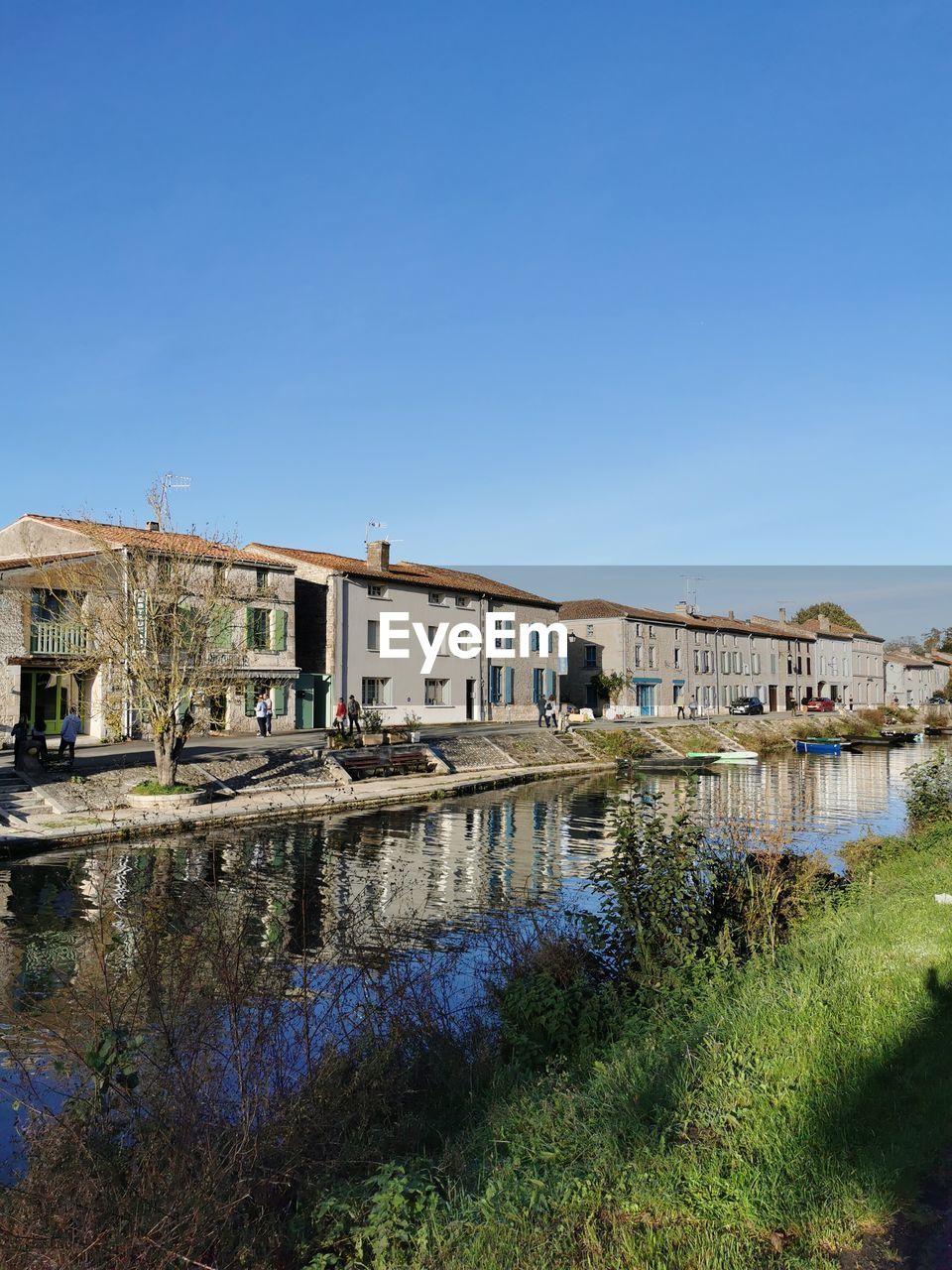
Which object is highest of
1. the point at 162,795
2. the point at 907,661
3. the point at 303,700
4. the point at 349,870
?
the point at 907,661

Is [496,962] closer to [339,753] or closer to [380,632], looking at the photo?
[339,753]

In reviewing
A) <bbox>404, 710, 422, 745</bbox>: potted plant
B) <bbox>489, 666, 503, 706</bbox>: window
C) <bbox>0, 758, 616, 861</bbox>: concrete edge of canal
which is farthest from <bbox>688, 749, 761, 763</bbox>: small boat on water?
<bbox>404, 710, 422, 745</bbox>: potted plant

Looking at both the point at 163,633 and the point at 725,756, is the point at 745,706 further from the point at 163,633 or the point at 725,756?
the point at 163,633

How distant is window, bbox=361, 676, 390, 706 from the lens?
44281 millimetres

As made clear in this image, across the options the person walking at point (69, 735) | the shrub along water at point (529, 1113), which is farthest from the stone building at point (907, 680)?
the shrub along water at point (529, 1113)

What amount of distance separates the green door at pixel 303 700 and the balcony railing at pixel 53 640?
10823 millimetres

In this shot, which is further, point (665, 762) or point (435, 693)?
point (435, 693)

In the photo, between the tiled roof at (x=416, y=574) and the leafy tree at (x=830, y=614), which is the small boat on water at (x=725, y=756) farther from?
the leafy tree at (x=830, y=614)

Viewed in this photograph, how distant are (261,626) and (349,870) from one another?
23569mm

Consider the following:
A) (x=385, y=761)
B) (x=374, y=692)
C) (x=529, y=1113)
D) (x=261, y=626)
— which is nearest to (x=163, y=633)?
(x=385, y=761)

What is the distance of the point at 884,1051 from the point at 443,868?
12.3 metres

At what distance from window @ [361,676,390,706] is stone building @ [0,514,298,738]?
15.4 feet

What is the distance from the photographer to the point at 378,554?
4775cm

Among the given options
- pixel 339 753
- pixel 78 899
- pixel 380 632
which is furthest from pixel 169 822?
pixel 380 632
